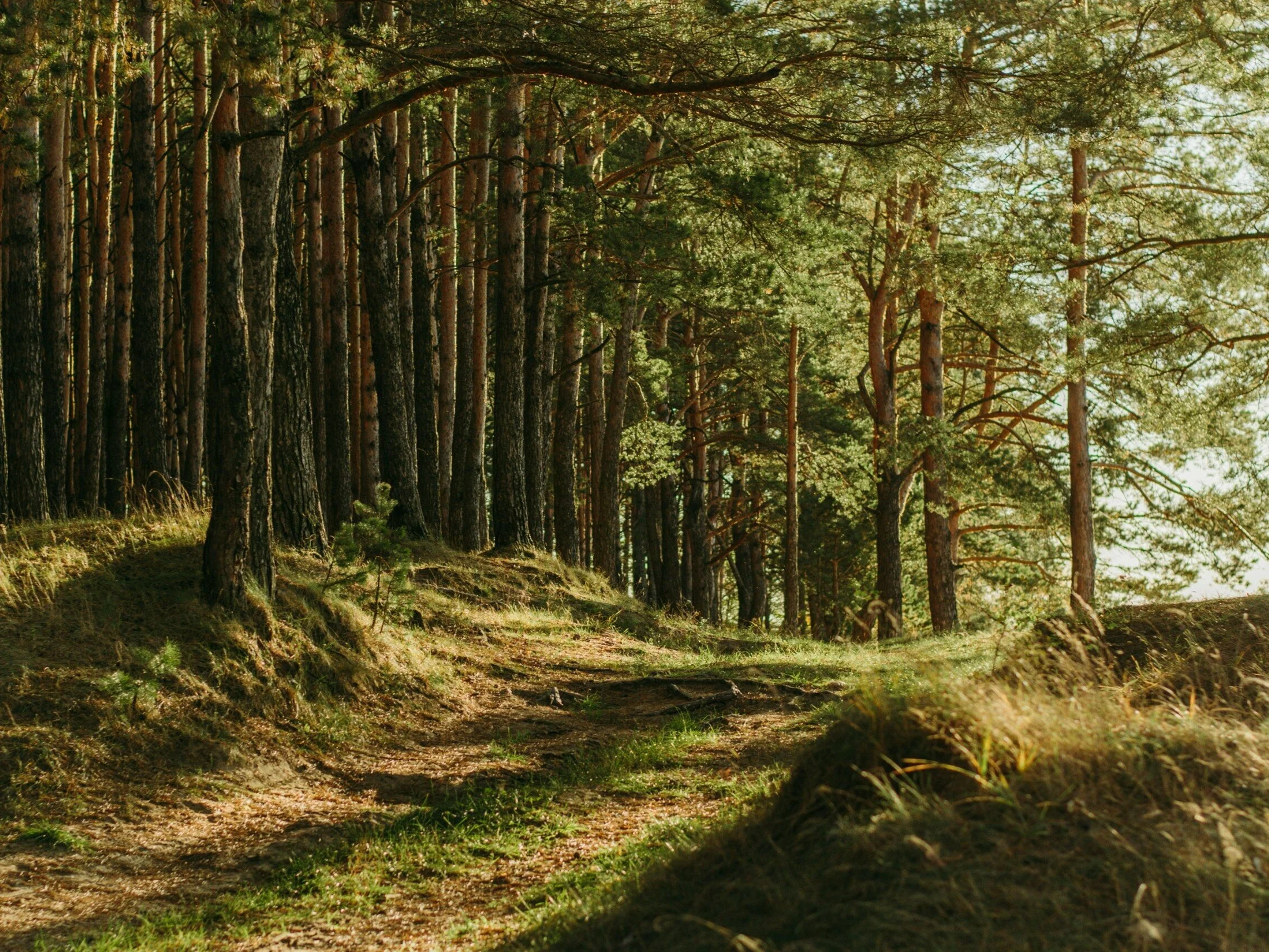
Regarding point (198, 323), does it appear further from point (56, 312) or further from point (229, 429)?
point (229, 429)

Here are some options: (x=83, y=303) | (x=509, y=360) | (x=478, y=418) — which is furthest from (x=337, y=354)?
(x=83, y=303)

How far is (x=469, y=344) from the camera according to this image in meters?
19.2

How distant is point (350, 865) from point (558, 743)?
2.75 m

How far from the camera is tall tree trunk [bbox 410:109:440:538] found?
16.1 metres

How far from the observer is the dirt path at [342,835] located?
16.9 feet

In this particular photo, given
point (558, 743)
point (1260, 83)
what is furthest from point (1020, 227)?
point (558, 743)

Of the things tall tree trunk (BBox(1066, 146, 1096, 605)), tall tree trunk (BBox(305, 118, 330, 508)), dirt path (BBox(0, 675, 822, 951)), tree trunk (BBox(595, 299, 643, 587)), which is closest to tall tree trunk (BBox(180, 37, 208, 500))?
tall tree trunk (BBox(305, 118, 330, 508))

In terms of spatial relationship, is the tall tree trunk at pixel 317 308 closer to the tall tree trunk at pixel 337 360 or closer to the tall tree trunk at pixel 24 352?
the tall tree trunk at pixel 337 360

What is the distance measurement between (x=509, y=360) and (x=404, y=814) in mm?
9249

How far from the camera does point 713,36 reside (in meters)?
9.34

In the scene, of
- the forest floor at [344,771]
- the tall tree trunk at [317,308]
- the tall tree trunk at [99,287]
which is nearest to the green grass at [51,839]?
the forest floor at [344,771]

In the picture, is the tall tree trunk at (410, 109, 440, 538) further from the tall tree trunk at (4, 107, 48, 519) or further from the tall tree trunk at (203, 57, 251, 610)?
the tall tree trunk at (203, 57, 251, 610)

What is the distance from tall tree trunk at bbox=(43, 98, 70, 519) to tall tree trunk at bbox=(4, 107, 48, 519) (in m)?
1.01

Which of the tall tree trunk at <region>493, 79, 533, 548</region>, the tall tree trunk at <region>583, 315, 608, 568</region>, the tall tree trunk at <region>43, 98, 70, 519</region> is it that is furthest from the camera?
the tall tree trunk at <region>583, 315, 608, 568</region>
